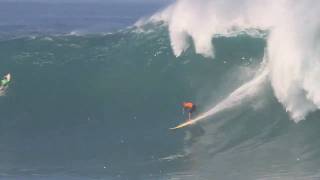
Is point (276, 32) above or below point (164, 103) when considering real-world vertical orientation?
above

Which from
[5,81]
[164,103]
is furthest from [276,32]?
[5,81]

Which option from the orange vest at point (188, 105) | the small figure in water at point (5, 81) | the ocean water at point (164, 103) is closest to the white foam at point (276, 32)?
the ocean water at point (164, 103)

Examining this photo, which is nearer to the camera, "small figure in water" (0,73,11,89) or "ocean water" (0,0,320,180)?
"ocean water" (0,0,320,180)

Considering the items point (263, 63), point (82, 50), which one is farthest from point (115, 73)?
point (263, 63)

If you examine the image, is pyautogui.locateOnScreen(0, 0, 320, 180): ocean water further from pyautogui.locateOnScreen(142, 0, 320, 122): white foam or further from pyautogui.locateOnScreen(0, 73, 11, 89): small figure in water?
pyautogui.locateOnScreen(0, 73, 11, 89): small figure in water

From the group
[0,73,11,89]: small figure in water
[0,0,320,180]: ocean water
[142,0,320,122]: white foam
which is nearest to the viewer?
[0,0,320,180]: ocean water

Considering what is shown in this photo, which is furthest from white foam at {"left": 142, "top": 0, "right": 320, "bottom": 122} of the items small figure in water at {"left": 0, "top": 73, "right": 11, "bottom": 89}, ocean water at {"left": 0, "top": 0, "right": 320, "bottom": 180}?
small figure in water at {"left": 0, "top": 73, "right": 11, "bottom": 89}

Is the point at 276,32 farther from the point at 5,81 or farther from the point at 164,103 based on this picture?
the point at 5,81

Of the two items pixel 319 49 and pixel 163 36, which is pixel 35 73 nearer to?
pixel 163 36

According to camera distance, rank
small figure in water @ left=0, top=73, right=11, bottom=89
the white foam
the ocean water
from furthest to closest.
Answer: small figure in water @ left=0, top=73, right=11, bottom=89 < the white foam < the ocean water
